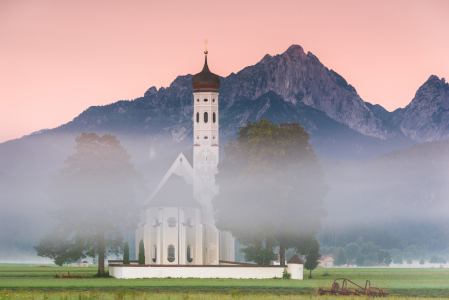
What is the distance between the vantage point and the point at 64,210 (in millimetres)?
68000

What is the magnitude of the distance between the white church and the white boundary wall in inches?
436

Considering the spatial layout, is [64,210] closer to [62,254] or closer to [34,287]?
[62,254]

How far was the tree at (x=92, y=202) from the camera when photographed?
67875 mm

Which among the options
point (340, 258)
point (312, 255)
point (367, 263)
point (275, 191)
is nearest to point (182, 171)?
point (312, 255)

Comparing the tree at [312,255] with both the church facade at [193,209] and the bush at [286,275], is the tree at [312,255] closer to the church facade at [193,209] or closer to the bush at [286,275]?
the bush at [286,275]

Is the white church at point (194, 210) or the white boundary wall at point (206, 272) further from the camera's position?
the white church at point (194, 210)

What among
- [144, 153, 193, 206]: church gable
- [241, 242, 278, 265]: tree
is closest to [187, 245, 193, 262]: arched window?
[144, 153, 193, 206]: church gable

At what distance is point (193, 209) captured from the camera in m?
80.3

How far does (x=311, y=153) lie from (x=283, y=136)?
13.1ft

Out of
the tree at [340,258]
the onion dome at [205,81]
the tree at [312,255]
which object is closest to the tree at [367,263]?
the tree at [340,258]

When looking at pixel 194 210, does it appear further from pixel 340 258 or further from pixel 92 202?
pixel 340 258

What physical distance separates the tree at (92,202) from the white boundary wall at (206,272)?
6.25m

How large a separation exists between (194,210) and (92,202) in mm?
15584

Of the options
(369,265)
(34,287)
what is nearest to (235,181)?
(34,287)
